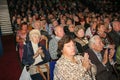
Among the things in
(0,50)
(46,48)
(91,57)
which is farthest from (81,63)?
(0,50)

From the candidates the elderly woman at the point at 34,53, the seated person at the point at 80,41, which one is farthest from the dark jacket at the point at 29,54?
the seated person at the point at 80,41

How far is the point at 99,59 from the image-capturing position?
3844 millimetres

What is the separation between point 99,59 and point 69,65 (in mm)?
1079

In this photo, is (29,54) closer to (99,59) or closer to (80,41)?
(80,41)

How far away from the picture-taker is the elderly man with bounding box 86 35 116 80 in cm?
369

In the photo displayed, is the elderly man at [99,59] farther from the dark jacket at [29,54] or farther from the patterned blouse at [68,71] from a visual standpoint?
the dark jacket at [29,54]

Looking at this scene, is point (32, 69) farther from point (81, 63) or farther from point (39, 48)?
point (81, 63)

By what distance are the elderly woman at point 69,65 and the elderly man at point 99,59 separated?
544 mm

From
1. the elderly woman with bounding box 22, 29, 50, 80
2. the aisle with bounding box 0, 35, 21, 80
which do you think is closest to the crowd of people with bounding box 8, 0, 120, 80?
the elderly woman with bounding box 22, 29, 50, 80

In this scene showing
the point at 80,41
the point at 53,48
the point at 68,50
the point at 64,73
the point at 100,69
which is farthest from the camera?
the point at 80,41

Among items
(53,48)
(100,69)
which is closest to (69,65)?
(100,69)

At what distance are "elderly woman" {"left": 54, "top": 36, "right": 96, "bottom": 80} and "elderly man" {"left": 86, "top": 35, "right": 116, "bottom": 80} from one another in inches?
21.4

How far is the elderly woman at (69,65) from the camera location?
2.91 m

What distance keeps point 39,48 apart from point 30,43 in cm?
25
